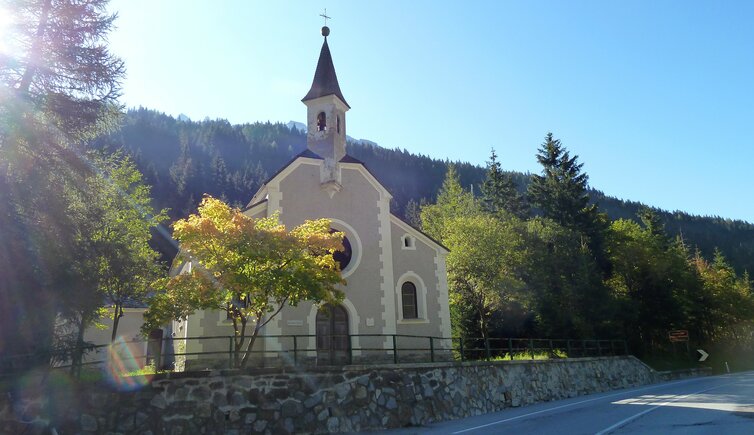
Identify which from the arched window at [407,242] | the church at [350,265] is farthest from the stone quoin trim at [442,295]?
the arched window at [407,242]

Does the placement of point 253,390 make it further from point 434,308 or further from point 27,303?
point 434,308

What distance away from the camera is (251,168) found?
348 feet

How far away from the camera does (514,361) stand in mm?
20469

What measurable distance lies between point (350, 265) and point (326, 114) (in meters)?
7.48

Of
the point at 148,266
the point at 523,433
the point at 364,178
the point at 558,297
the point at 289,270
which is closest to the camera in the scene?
the point at 523,433

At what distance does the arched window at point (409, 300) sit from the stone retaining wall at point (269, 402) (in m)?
4.52

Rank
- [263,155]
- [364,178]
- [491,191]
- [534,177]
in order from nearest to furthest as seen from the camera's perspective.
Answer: [364,178] < [534,177] < [491,191] < [263,155]

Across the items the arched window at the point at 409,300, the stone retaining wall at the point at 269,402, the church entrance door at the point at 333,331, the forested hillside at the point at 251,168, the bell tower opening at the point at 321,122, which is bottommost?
the stone retaining wall at the point at 269,402

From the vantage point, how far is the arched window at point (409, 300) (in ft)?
73.5

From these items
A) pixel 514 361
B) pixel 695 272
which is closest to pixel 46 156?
pixel 514 361

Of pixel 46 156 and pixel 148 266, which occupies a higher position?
pixel 46 156

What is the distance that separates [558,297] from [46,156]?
29.4m

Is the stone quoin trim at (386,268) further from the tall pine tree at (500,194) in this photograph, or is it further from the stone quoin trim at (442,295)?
the tall pine tree at (500,194)

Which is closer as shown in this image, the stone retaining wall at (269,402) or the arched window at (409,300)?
the stone retaining wall at (269,402)
